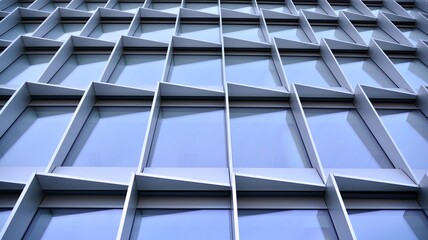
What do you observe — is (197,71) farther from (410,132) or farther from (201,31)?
(410,132)

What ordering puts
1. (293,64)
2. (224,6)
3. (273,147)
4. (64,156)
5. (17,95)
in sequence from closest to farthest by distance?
(64,156) → (273,147) → (17,95) → (293,64) → (224,6)

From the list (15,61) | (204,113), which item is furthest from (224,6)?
(15,61)

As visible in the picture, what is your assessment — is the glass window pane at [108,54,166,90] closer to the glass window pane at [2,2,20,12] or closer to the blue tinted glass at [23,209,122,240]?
the blue tinted glass at [23,209,122,240]

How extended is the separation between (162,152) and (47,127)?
2.57 meters

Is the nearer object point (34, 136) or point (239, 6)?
point (34, 136)

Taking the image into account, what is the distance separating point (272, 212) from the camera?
4.29 m

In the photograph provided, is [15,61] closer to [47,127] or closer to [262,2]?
[47,127]

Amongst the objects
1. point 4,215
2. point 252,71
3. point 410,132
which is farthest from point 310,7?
point 4,215

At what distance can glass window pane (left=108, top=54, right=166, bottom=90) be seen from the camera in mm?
7145

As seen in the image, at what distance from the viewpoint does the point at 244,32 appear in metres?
9.42

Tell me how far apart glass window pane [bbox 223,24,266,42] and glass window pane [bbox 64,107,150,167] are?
4.41 m

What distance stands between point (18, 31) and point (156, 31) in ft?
15.0

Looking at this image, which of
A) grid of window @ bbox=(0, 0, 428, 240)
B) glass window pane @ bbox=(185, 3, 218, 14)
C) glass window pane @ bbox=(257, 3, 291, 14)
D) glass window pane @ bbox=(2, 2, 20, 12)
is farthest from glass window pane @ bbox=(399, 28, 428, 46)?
glass window pane @ bbox=(2, 2, 20, 12)

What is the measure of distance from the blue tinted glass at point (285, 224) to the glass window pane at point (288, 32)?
624 centimetres
